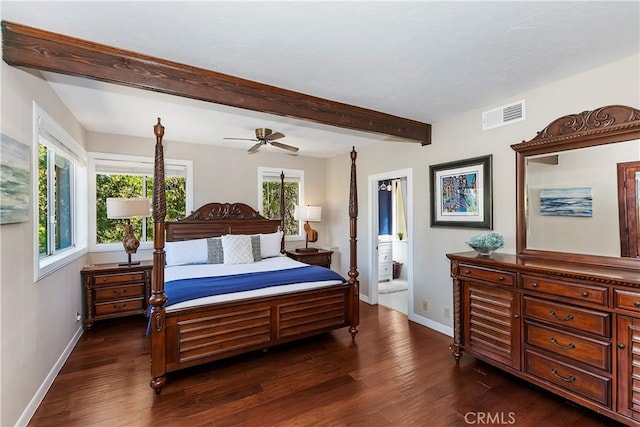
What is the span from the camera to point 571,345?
220cm

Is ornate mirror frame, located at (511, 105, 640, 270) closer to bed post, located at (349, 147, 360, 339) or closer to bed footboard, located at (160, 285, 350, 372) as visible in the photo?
bed post, located at (349, 147, 360, 339)

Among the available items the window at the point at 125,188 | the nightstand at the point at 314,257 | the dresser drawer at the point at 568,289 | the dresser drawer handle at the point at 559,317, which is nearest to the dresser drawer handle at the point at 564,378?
the dresser drawer handle at the point at 559,317

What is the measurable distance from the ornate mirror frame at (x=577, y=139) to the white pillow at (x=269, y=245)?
3245mm

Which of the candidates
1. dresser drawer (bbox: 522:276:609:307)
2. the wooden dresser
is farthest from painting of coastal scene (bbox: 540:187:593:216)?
dresser drawer (bbox: 522:276:609:307)

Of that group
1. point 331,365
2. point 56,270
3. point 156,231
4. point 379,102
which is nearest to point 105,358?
point 56,270

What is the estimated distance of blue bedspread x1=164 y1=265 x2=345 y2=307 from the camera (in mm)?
2816

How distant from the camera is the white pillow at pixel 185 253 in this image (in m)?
4.24

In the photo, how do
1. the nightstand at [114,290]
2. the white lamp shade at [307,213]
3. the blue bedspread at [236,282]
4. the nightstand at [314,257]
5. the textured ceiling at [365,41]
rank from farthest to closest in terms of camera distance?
the white lamp shade at [307,213], the nightstand at [314,257], the nightstand at [114,290], the blue bedspread at [236,282], the textured ceiling at [365,41]

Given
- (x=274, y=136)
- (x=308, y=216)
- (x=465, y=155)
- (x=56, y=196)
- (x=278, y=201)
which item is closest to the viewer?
(x=56, y=196)

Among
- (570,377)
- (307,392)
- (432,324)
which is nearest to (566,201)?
(570,377)

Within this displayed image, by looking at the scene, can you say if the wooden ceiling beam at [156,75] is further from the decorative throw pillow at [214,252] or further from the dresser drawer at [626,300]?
the dresser drawer at [626,300]

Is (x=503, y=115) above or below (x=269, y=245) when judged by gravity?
above

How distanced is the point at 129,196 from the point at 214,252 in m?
1.61

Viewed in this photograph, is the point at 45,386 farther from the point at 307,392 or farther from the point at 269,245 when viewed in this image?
the point at 269,245
